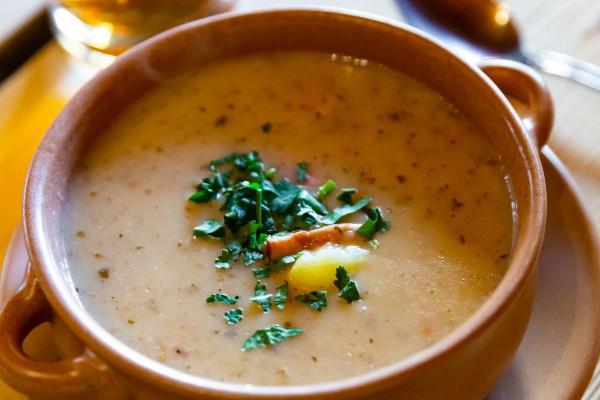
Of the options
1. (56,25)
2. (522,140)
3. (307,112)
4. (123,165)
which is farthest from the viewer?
(56,25)

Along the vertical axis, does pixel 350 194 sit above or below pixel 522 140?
below

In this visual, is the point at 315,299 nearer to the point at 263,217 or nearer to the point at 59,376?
the point at 263,217

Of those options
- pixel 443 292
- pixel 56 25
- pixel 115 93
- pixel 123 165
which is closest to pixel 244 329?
pixel 443 292

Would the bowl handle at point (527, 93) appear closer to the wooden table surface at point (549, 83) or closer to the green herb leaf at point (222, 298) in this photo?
the wooden table surface at point (549, 83)

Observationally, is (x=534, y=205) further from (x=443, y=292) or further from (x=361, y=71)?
(x=361, y=71)

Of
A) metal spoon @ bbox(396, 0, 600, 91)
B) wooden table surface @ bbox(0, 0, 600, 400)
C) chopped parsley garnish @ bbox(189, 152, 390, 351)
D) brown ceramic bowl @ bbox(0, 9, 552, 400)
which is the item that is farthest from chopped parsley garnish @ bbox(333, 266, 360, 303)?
metal spoon @ bbox(396, 0, 600, 91)

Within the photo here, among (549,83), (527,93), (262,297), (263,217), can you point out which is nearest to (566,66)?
(549,83)

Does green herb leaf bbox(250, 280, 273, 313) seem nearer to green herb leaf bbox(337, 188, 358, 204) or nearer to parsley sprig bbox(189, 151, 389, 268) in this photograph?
parsley sprig bbox(189, 151, 389, 268)

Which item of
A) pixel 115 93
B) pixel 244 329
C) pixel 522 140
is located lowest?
pixel 244 329

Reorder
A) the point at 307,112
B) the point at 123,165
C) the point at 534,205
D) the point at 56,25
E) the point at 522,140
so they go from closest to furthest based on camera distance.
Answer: the point at 534,205
the point at 522,140
the point at 123,165
the point at 307,112
the point at 56,25
